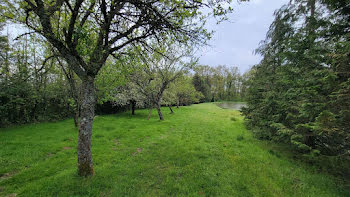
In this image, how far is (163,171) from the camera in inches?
152

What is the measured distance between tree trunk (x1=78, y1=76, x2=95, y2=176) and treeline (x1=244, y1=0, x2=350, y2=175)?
5453 millimetres

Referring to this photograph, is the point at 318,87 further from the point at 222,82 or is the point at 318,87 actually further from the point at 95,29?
the point at 222,82

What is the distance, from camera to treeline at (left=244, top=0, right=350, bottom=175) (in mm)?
2998

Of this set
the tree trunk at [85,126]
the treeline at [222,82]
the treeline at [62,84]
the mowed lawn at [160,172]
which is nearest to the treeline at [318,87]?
the mowed lawn at [160,172]

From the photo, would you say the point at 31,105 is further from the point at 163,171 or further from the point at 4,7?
the point at 163,171

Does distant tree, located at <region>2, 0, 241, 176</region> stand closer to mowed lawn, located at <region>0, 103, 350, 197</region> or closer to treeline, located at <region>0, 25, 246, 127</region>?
mowed lawn, located at <region>0, 103, 350, 197</region>

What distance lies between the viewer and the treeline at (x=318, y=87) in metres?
3.00

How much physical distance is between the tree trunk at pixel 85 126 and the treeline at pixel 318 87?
5453 mm

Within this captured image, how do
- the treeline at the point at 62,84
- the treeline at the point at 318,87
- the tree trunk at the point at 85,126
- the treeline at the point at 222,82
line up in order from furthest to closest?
the treeline at the point at 222,82 → the treeline at the point at 62,84 → the tree trunk at the point at 85,126 → the treeline at the point at 318,87

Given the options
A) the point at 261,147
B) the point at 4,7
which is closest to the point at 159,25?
the point at 4,7

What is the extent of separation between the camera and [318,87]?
11.0 ft

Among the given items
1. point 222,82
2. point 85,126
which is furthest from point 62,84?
point 222,82

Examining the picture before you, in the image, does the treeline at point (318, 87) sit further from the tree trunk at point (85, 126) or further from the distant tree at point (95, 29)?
the tree trunk at point (85, 126)

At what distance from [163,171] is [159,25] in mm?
4150
